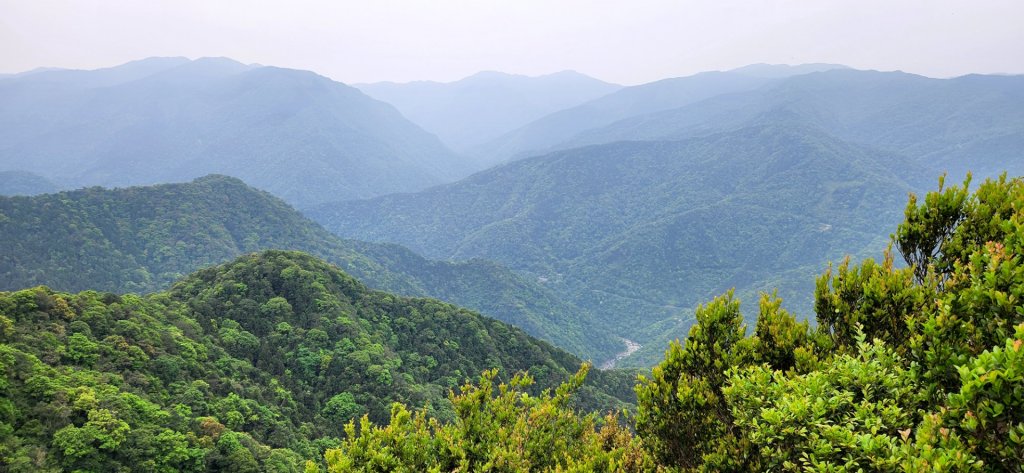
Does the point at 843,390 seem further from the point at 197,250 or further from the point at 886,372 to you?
the point at 197,250

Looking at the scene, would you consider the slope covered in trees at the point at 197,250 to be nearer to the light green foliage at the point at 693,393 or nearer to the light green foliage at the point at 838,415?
the light green foliage at the point at 693,393

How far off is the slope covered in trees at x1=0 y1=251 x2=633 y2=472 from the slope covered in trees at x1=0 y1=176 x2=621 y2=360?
62144 mm

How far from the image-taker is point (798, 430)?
5699mm

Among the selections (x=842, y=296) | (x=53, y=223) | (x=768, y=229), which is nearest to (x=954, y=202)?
(x=842, y=296)

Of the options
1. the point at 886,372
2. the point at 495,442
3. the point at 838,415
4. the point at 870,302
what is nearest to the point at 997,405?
the point at 838,415

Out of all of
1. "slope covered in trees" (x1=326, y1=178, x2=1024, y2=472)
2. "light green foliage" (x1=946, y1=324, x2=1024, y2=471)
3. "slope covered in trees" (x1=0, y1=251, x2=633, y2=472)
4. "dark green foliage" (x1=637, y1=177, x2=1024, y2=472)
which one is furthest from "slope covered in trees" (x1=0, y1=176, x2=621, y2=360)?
"light green foliage" (x1=946, y1=324, x2=1024, y2=471)

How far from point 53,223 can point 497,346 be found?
3863 inches

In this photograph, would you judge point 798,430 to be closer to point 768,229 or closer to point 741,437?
point 741,437

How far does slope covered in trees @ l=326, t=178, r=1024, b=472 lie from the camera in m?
4.47

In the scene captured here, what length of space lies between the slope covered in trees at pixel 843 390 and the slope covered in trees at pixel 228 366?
20733mm

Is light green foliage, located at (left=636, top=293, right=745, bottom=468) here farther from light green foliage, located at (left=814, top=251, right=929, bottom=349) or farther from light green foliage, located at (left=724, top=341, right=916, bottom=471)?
light green foliage, located at (left=724, top=341, right=916, bottom=471)

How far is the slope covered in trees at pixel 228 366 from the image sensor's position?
21750mm

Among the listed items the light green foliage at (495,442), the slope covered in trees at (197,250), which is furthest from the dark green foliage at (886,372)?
the slope covered in trees at (197,250)

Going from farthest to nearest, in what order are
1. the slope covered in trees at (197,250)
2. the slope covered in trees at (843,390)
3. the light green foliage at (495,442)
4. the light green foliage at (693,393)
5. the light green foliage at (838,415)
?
the slope covered in trees at (197,250), the light green foliage at (495,442), the light green foliage at (693,393), the light green foliage at (838,415), the slope covered in trees at (843,390)
